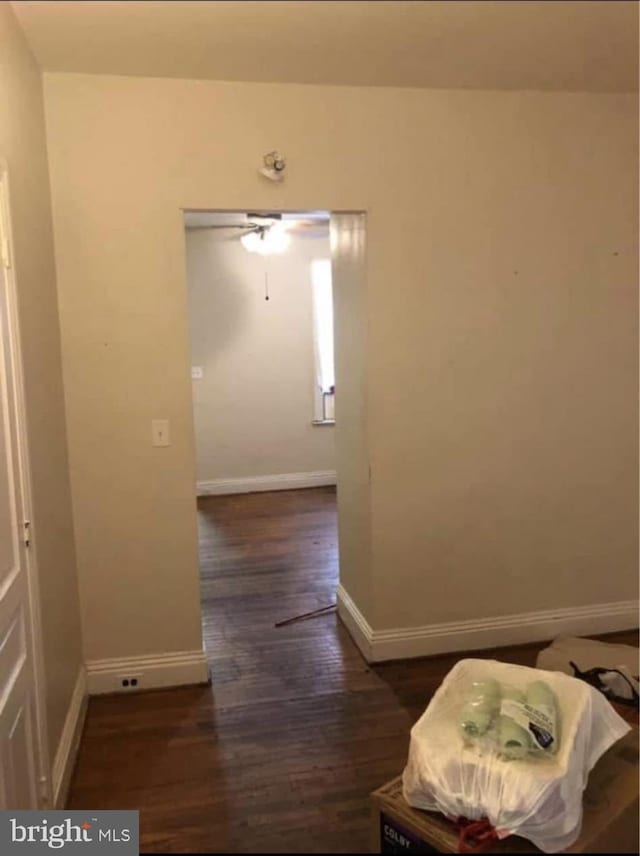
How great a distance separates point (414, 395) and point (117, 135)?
→ 1630 mm

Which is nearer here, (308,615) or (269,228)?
(308,615)

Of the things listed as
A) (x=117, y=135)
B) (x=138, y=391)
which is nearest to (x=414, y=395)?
(x=138, y=391)

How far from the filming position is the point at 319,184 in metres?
3.02

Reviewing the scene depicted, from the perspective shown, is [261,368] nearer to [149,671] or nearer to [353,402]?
[353,402]

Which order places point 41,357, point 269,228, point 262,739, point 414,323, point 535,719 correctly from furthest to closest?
point 269,228 < point 414,323 < point 262,739 < point 41,357 < point 535,719

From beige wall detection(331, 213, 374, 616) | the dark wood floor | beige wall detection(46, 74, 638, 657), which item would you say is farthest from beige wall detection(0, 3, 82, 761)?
beige wall detection(331, 213, 374, 616)

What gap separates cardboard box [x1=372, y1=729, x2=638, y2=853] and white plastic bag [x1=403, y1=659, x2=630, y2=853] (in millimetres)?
31

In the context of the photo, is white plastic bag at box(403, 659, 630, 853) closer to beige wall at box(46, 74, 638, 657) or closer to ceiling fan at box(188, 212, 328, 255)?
beige wall at box(46, 74, 638, 657)

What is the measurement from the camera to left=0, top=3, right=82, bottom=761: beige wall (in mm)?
2170

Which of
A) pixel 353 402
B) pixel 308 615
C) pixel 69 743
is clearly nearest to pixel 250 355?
pixel 308 615

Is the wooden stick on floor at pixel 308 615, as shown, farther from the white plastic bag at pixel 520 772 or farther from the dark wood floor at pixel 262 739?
the white plastic bag at pixel 520 772

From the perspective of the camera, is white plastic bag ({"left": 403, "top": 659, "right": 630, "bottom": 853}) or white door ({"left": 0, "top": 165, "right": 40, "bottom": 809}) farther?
white door ({"left": 0, "top": 165, "right": 40, "bottom": 809})

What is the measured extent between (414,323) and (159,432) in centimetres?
120

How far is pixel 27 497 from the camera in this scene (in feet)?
6.94
